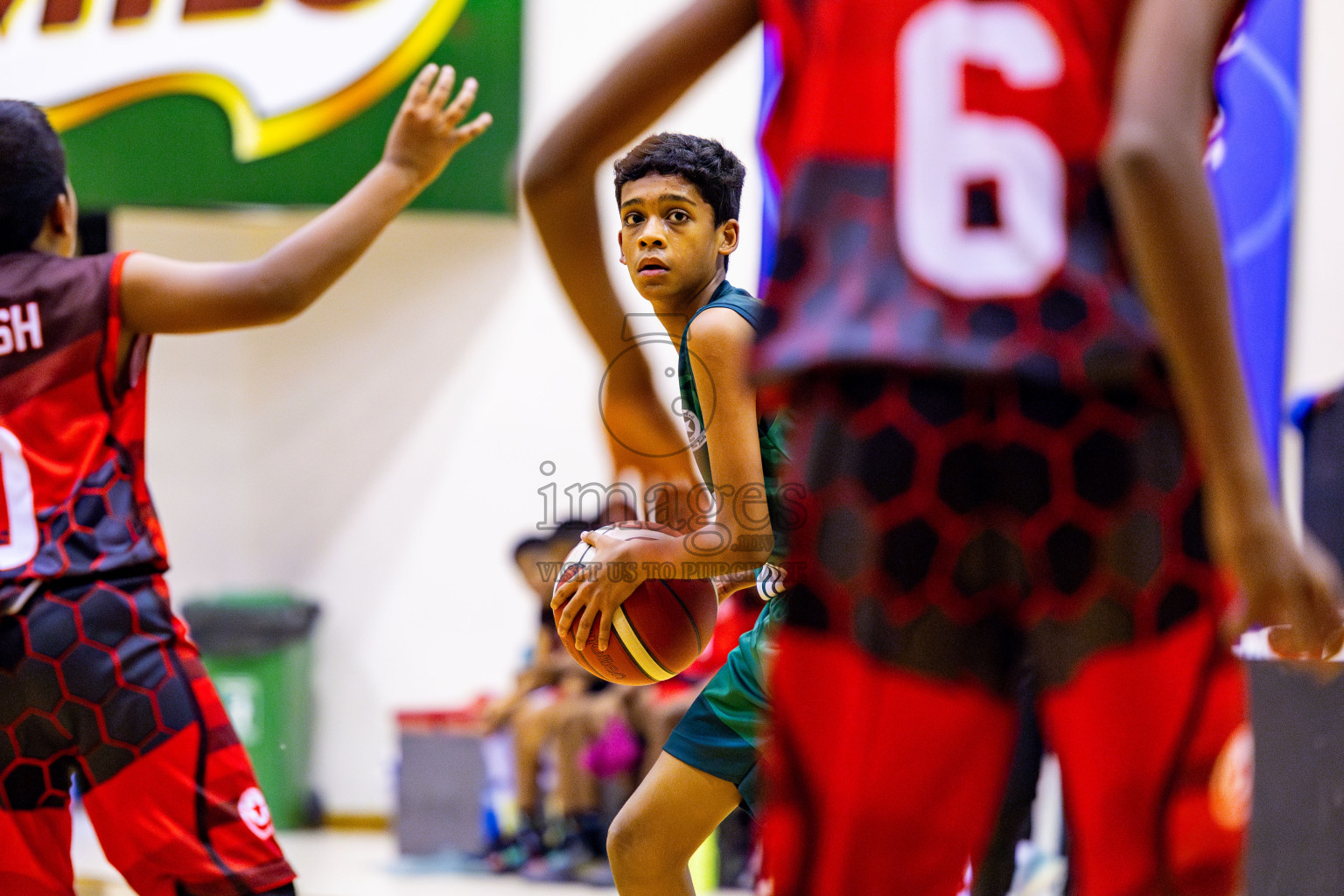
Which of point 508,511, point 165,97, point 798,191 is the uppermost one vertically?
point 165,97

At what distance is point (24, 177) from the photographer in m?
2.60

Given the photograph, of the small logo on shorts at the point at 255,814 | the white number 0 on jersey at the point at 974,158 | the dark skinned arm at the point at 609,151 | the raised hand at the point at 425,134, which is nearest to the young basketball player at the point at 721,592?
the raised hand at the point at 425,134

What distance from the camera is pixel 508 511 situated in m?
8.15

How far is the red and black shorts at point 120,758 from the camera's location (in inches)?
92.7

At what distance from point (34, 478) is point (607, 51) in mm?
6059

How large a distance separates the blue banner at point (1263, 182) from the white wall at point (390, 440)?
9.47ft

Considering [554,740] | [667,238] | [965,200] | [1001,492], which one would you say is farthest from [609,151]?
[554,740]

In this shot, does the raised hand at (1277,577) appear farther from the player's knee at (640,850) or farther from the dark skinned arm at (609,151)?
the player's knee at (640,850)

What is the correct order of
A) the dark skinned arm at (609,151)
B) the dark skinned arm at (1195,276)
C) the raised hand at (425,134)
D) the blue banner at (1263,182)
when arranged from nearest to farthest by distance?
the dark skinned arm at (1195,276)
the dark skinned arm at (609,151)
the raised hand at (425,134)
the blue banner at (1263,182)

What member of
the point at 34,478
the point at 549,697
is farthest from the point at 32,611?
the point at 549,697

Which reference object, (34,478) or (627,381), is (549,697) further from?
(627,381)

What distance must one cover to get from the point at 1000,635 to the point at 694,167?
143 centimetres

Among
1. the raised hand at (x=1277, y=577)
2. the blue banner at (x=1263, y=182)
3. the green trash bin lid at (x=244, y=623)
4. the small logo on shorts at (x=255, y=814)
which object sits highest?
the blue banner at (x=1263, y=182)

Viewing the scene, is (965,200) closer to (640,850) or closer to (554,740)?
(640,850)
